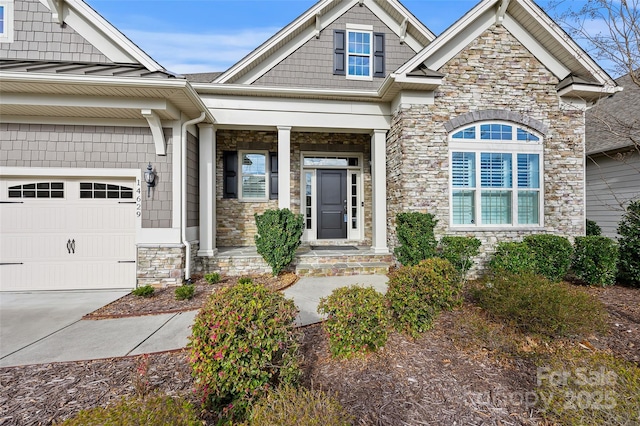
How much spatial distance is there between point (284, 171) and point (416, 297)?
4.36 m

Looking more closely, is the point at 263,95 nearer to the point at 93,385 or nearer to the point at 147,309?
the point at 147,309

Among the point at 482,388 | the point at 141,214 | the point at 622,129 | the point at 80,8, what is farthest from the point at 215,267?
the point at 622,129

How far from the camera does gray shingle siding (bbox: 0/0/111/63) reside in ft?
18.8

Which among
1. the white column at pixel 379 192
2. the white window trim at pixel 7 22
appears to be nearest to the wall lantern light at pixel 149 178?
the white window trim at pixel 7 22

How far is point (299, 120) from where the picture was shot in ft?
21.9

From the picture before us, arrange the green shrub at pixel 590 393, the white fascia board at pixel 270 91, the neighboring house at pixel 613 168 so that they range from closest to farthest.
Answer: the green shrub at pixel 590 393 < the white fascia board at pixel 270 91 < the neighboring house at pixel 613 168

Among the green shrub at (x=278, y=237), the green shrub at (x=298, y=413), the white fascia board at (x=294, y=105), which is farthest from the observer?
the white fascia board at (x=294, y=105)

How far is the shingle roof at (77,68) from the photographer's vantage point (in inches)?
188

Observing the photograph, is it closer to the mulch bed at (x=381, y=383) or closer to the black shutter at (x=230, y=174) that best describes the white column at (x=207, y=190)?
the black shutter at (x=230, y=174)

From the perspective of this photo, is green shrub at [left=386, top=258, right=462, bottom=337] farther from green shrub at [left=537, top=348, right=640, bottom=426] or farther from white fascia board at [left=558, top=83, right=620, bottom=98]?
white fascia board at [left=558, top=83, right=620, bottom=98]

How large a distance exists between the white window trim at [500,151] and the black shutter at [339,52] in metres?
3.32

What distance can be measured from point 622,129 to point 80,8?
965cm

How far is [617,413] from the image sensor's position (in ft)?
5.66

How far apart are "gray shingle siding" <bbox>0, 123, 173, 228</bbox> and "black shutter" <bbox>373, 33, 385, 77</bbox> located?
5288 mm
